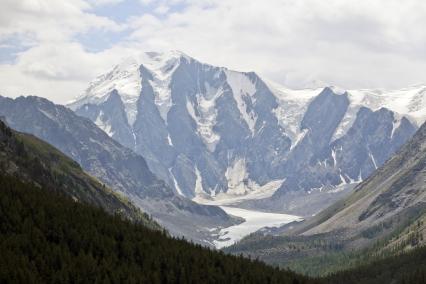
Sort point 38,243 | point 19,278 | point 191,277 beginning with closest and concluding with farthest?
1. point 19,278
2. point 38,243
3. point 191,277

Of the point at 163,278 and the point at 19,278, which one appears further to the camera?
the point at 163,278

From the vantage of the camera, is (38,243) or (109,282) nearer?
(109,282)

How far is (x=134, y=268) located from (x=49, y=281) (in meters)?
30.3

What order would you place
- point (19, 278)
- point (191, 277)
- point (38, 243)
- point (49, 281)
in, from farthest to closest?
point (191, 277), point (38, 243), point (49, 281), point (19, 278)

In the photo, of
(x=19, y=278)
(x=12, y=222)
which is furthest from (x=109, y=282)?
(x=12, y=222)

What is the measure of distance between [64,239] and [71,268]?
27655 mm

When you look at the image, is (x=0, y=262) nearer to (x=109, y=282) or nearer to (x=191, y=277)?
(x=109, y=282)

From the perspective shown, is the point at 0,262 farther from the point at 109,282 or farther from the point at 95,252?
the point at 95,252

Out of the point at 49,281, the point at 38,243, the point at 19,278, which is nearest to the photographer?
the point at 19,278

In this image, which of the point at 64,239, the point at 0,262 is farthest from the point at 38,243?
the point at 0,262

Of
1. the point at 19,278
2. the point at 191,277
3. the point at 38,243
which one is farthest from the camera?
the point at 191,277

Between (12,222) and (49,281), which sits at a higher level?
(12,222)

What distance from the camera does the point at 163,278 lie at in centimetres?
19538

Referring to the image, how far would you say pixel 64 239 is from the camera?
199875mm
